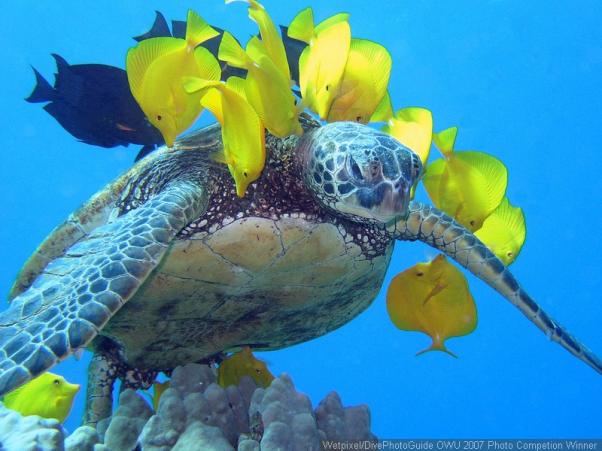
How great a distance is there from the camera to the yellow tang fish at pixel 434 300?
325 cm

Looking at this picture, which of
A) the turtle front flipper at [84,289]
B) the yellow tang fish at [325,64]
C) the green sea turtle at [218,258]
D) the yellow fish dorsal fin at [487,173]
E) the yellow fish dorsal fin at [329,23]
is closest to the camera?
the turtle front flipper at [84,289]

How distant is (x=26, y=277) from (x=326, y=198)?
2.45 metres

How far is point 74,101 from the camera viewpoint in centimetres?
405

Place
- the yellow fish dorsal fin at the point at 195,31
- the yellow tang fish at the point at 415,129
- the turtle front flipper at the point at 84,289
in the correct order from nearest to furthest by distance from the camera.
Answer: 1. the turtle front flipper at the point at 84,289
2. the yellow fish dorsal fin at the point at 195,31
3. the yellow tang fish at the point at 415,129

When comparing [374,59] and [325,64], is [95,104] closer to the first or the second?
[325,64]

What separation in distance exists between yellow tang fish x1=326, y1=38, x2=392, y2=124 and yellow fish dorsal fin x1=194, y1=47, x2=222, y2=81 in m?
0.72

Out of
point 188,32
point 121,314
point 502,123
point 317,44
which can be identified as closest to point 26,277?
point 121,314

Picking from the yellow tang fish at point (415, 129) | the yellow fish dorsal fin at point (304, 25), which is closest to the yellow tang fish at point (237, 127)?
the yellow fish dorsal fin at point (304, 25)

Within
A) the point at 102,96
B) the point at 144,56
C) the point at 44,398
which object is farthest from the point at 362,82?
the point at 44,398

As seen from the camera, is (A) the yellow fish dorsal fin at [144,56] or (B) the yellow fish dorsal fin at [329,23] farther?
(B) the yellow fish dorsal fin at [329,23]

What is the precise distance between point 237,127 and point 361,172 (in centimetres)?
63

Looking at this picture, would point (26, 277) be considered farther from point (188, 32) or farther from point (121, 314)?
point (188, 32)

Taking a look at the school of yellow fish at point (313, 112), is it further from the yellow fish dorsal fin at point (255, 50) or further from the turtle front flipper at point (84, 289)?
the turtle front flipper at point (84, 289)

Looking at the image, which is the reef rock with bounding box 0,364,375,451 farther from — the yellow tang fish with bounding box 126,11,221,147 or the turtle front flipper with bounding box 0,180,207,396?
the yellow tang fish with bounding box 126,11,221,147
